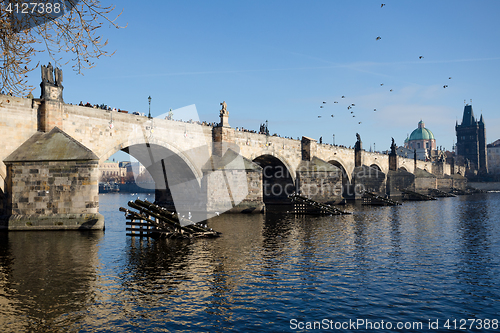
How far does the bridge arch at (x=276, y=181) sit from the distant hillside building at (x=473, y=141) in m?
119

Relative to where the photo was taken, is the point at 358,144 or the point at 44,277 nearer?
the point at 44,277

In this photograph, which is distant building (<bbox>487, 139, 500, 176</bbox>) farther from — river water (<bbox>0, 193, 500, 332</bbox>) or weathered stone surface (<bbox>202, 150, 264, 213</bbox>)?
river water (<bbox>0, 193, 500, 332</bbox>)

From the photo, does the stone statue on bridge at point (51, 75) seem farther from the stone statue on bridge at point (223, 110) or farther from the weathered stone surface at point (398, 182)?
the weathered stone surface at point (398, 182)

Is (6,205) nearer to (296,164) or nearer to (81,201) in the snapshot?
(81,201)

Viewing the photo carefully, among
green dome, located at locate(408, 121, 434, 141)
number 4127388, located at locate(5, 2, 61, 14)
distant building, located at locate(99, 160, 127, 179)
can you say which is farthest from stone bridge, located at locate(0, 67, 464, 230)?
green dome, located at locate(408, 121, 434, 141)

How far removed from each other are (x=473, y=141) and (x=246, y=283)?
527ft

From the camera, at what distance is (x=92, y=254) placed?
59.7 ft

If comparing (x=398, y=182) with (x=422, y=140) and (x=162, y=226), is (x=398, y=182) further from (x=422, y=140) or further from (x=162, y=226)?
(x=422, y=140)

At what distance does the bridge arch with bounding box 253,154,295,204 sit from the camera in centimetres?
5347

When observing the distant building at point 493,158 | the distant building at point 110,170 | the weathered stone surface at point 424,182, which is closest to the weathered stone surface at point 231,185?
the weathered stone surface at point 424,182

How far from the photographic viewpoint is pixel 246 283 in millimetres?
13953

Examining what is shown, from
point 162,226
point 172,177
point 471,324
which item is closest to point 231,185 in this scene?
point 172,177

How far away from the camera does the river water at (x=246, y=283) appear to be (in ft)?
34.1

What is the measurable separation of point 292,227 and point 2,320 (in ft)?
70.4
